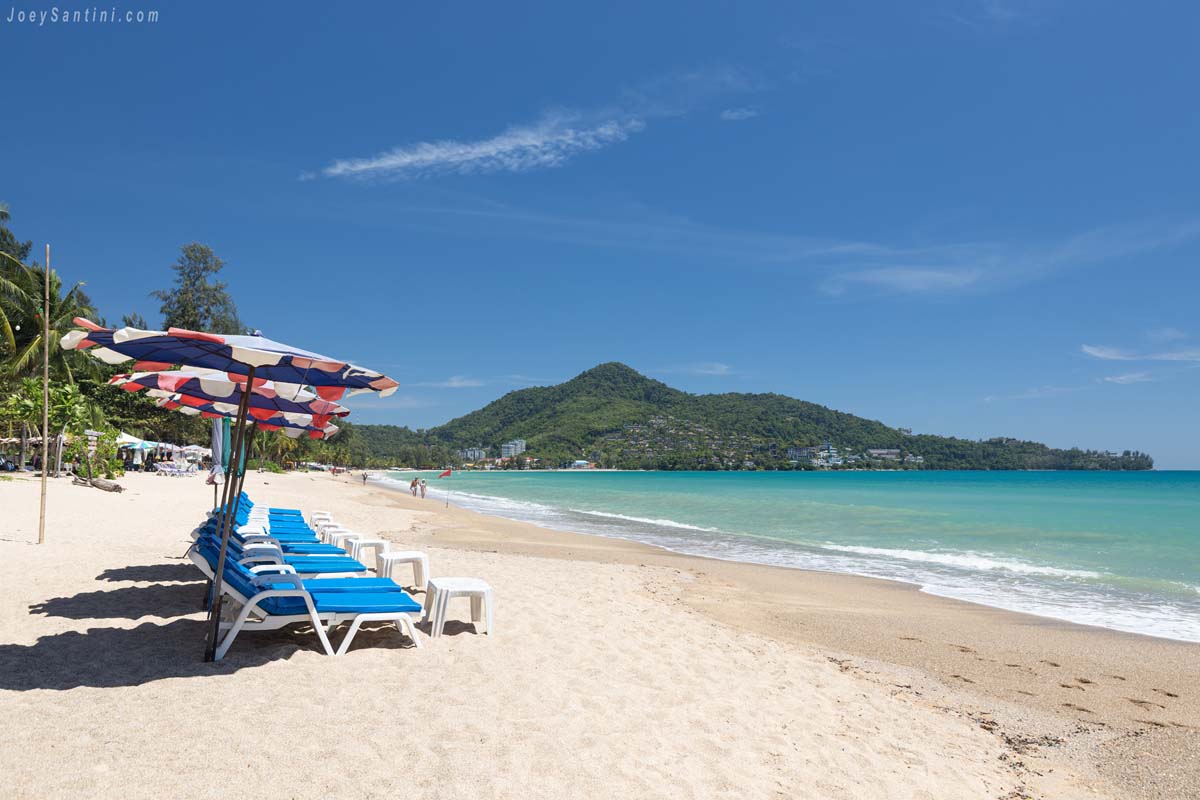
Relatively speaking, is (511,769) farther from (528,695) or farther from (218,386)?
(218,386)

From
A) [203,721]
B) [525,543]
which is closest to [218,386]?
[203,721]

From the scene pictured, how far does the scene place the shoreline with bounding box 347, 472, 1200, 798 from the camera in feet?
16.1

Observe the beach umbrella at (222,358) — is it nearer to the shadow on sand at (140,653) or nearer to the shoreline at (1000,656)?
the shadow on sand at (140,653)

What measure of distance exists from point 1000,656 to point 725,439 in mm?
135979

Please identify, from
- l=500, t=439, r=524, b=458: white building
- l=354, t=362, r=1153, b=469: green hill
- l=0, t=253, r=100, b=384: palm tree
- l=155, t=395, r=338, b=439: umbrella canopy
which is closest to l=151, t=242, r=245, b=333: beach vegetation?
l=0, t=253, r=100, b=384: palm tree

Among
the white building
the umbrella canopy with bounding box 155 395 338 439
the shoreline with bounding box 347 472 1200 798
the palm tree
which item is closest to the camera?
the shoreline with bounding box 347 472 1200 798

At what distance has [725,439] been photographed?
5556 inches

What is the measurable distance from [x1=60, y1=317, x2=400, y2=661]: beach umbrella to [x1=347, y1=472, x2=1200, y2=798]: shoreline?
16.2 feet

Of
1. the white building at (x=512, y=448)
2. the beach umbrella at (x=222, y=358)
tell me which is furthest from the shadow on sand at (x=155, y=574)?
the white building at (x=512, y=448)

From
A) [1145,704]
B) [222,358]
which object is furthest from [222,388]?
[1145,704]

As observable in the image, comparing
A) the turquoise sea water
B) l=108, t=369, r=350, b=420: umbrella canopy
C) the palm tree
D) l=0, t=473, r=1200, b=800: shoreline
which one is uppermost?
the palm tree

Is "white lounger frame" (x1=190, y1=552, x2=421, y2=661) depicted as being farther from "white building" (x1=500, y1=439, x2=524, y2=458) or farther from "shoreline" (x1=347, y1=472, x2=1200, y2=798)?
"white building" (x1=500, y1=439, x2=524, y2=458)

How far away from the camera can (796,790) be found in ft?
11.0

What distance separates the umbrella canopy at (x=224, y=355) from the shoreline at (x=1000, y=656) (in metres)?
4.89
